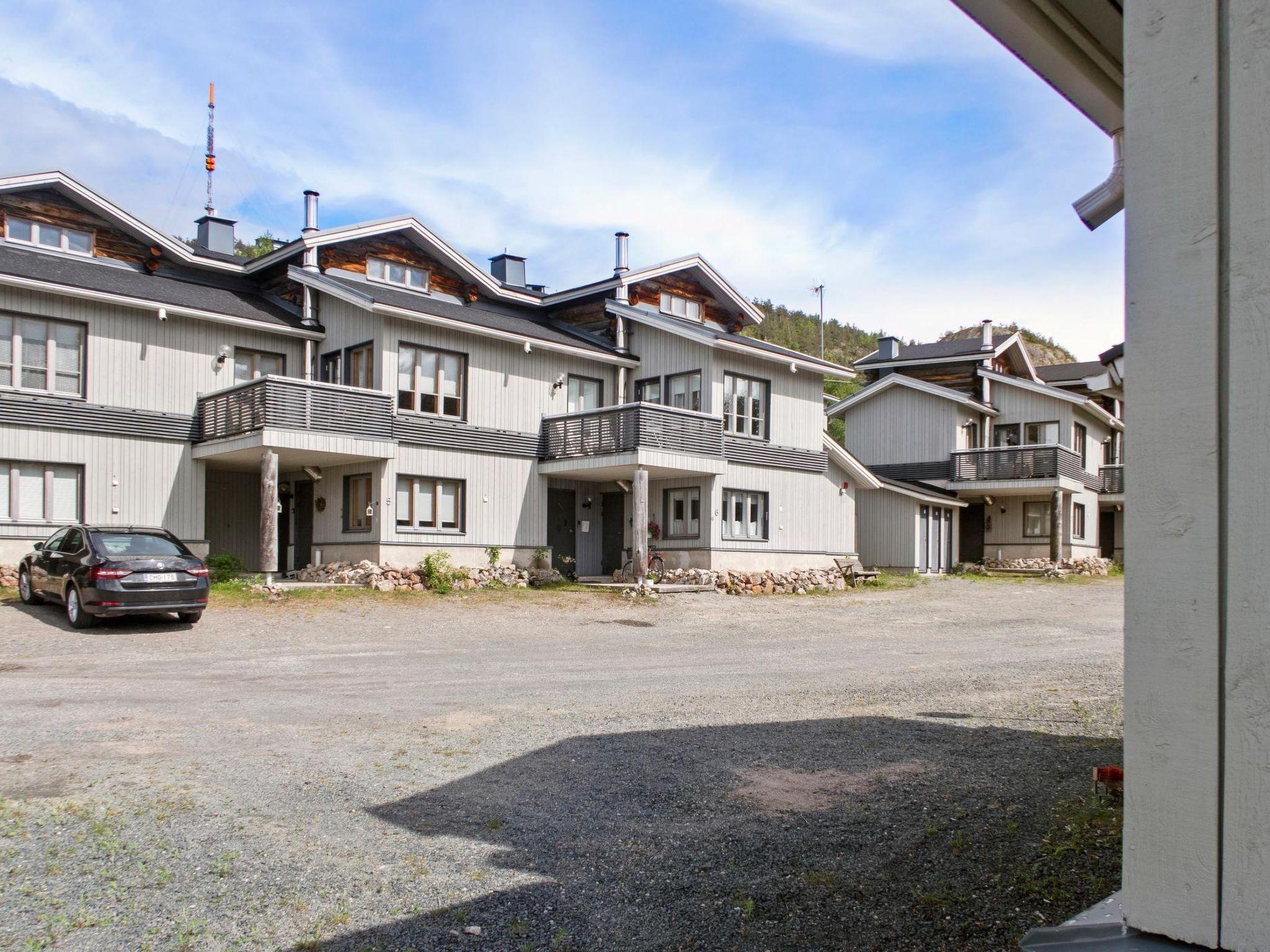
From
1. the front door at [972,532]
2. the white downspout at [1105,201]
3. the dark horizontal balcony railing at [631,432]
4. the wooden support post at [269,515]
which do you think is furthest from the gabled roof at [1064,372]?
the white downspout at [1105,201]

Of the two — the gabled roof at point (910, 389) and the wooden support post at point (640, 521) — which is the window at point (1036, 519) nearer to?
the gabled roof at point (910, 389)

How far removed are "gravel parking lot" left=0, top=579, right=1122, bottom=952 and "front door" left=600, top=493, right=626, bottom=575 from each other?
13425 mm

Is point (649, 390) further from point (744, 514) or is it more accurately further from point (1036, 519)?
point (1036, 519)

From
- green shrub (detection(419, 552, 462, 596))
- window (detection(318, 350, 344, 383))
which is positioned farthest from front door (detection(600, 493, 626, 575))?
window (detection(318, 350, 344, 383))

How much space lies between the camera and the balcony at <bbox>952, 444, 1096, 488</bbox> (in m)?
35.2

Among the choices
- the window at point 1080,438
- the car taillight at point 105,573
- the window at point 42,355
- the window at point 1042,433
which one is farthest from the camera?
the window at point 1080,438

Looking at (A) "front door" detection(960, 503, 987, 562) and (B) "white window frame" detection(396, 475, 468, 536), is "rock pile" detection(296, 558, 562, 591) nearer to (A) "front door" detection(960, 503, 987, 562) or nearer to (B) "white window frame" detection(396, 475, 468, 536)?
(B) "white window frame" detection(396, 475, 468, 536)

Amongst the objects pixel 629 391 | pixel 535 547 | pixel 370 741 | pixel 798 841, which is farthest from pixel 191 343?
pixel 798 841

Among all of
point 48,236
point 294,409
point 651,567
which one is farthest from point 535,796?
point 48,236

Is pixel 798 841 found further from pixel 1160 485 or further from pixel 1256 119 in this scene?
pixel 1256 119

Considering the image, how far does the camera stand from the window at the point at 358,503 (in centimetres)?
2350

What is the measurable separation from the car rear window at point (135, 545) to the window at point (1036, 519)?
30420mm

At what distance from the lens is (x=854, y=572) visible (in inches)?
1154

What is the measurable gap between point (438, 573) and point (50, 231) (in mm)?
12034
